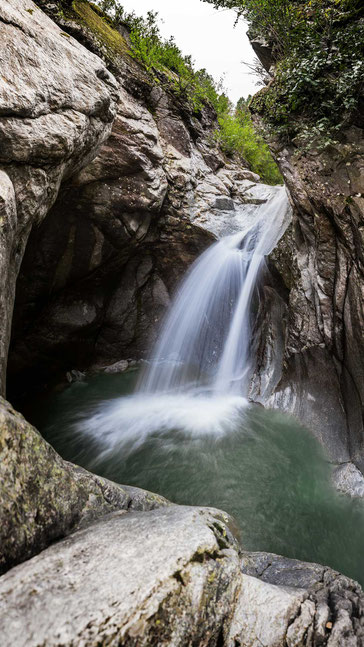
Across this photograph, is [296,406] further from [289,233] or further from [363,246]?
[289,233]

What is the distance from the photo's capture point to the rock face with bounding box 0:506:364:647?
5.09 ft

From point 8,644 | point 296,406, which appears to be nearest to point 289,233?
point 296,406

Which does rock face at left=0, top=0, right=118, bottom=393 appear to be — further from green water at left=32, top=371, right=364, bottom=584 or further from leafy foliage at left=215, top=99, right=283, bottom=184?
→ leafy foliage at left=215, top=99, right=283, bottom=184

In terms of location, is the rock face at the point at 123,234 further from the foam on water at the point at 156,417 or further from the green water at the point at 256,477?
the green water at the point at 256,477

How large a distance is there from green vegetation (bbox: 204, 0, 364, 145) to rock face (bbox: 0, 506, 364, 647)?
24.6ft

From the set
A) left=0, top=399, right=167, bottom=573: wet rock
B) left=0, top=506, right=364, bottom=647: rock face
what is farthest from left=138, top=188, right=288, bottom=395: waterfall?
left=0, top=399, right=167, bottom=573: wet rock

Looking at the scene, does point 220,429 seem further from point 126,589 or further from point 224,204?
point 224,204

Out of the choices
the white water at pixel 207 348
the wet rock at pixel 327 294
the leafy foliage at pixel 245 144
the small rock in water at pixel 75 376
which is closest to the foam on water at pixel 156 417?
the white water at pixel 207 348

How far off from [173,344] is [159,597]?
34.1 feet

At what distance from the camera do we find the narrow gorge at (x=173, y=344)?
2.01 meters

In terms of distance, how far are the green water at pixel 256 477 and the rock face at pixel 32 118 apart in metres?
3.75

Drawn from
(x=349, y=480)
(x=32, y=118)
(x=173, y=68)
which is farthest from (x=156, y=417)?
(x=173, y=68)

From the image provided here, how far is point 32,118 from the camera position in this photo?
439 cm

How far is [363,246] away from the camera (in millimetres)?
5438
